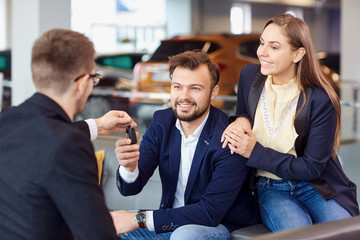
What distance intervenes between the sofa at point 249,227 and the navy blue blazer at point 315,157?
0.36 m

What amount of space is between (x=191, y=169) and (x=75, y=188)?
131cm

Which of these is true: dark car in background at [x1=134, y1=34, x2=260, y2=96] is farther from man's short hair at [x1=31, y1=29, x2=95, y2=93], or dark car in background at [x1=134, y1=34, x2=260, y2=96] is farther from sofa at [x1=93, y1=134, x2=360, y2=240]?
man's short hair at [x1=31, y1=29, x2=95, y2=93]

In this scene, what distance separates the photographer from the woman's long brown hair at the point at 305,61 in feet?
10.0

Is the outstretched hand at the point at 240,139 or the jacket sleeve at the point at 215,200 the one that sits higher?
the outstretched hand at the point at 240,139

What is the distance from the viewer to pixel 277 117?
10.3 ft

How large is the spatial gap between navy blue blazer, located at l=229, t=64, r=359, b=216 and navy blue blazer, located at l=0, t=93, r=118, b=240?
4.02 feet

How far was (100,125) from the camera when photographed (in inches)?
116

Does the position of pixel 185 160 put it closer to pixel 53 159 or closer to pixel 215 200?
pixel 215 200

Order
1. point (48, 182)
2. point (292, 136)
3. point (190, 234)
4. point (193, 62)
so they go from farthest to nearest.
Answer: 1. point (193, 62)
2. point (292, 136)
3. point (190, 234)
4. point (48, 182)

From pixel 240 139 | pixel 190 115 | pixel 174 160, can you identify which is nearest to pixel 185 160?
pixel 174 160

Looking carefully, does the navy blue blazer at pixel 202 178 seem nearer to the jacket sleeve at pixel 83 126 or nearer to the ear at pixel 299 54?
the jacket sleeve at pixel 83 126

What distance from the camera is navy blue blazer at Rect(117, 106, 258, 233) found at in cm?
297

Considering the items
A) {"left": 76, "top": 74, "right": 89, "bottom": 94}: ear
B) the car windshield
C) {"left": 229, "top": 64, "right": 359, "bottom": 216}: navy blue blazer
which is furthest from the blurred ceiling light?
{"left": 76, "top": 74, "right": 89, "bottom": 94}: ear

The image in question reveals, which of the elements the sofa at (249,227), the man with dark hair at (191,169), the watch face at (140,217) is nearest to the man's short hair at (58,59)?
the sofa at (249,227)
